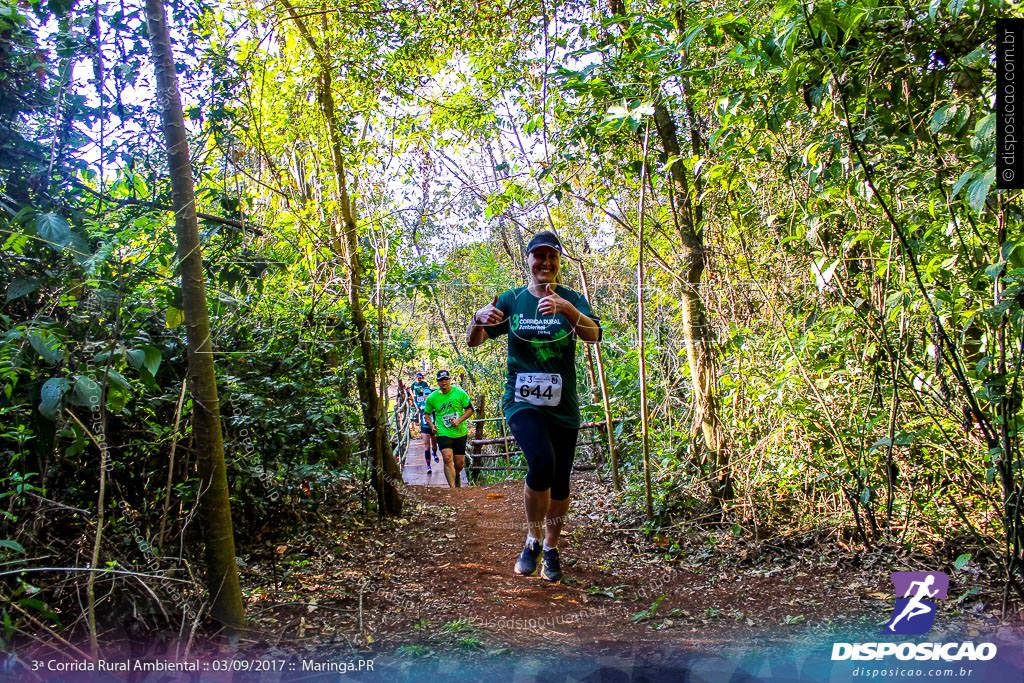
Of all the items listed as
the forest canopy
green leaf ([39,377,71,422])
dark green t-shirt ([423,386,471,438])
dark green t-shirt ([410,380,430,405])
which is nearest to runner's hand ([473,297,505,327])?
the forest canopy

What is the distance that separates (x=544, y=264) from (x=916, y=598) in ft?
7.87

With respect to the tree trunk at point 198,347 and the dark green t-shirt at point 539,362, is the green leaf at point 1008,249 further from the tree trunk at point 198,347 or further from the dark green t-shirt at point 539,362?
the tree trunk at point 198,347

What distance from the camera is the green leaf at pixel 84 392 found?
6.30ft

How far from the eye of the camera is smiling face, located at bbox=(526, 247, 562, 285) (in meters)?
3.78

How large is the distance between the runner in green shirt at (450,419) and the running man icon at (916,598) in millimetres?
6647

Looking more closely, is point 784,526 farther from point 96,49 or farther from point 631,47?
point 96,49

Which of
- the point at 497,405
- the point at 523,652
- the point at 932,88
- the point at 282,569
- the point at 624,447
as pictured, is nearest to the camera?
the point at 523,652

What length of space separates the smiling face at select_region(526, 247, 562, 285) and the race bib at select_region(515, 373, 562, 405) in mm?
536

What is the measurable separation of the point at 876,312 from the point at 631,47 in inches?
87.7

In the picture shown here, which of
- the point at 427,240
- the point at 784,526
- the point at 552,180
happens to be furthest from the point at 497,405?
the point at 784,526

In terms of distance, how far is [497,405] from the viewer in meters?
15.0

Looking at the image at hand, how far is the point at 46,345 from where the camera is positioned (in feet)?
6.46

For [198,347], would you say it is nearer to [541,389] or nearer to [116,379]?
[116,379]

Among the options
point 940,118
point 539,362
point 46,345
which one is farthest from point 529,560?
point 940,118
